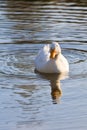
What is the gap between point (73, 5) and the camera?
21.7 meters

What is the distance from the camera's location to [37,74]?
13.5 metres

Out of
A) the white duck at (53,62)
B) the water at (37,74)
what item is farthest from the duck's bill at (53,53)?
the water at (37,74)

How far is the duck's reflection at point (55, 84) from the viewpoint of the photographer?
11.9 metres

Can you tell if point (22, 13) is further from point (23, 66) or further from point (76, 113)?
point (76, 113)

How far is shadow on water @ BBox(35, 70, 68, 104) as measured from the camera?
39.1 feet

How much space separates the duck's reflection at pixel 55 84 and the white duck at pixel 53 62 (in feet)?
0.51

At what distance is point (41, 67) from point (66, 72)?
0.56 meters

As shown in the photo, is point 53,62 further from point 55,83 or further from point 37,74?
point 55,83

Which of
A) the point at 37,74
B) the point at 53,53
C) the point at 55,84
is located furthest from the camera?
the point at 53,53

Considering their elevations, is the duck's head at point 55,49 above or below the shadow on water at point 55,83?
above

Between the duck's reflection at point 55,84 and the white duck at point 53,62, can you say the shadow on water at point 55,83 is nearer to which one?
the duck's reflection at point 55,84

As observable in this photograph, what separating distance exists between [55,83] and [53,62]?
993mm

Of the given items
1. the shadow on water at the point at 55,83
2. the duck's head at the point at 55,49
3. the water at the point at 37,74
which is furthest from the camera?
the duck's head at the point at 55,49

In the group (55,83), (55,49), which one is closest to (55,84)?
(55,83)
